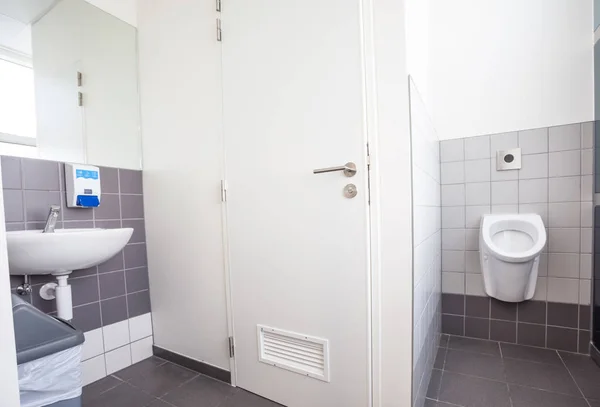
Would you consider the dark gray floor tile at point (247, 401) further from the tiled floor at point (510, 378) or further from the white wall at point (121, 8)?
the white wall at point (121, 8)

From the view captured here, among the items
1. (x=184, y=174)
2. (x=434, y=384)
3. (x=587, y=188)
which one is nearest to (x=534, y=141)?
(x=587, y=188)

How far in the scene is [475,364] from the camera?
1.55m

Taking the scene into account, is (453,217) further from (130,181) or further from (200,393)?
(130,181)

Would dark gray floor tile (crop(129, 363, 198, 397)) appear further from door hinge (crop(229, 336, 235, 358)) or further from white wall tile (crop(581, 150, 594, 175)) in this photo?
white wall tile (crop(581, 150, 594, 175))

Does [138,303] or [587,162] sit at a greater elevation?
[587,162]

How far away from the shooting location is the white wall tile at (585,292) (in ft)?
5.24

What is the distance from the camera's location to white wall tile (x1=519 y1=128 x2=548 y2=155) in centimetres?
168

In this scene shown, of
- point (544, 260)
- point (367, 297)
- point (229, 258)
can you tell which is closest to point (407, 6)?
point (367, 297)

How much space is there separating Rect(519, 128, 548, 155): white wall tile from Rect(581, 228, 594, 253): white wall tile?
507 mm

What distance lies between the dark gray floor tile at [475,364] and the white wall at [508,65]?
139 cm

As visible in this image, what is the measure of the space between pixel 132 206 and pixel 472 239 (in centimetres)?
222

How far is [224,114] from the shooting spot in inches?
55.1

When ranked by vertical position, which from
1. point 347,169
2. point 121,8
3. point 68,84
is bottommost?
point 347,169

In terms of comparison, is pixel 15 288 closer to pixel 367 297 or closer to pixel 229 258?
pixel 229 258
